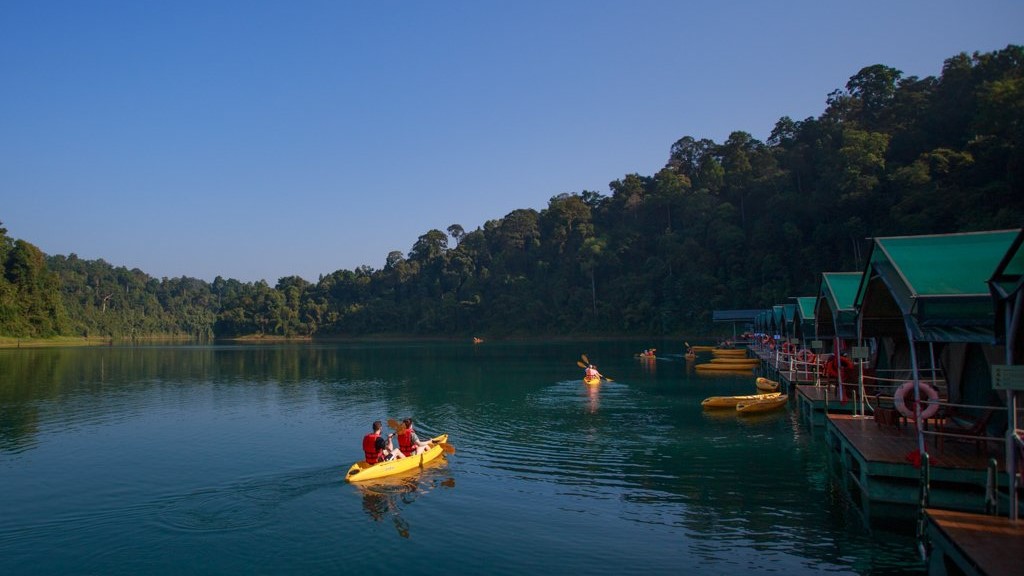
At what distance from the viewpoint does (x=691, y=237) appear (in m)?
98.2

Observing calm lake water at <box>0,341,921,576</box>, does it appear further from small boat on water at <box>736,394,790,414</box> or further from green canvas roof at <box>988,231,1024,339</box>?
green canvas roof at <box>988,231,1024,339</box>

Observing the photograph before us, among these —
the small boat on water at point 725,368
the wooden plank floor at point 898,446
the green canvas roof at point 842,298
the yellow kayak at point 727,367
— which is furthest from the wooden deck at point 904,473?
the yellow kayak at point 727,367

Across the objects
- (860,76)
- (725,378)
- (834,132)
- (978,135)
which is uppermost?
(860,76)

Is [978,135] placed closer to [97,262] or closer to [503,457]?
[503,457]

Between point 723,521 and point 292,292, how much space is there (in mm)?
146545

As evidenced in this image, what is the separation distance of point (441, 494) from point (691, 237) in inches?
3470

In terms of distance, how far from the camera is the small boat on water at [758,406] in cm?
2669

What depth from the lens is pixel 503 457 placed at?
2041 cm

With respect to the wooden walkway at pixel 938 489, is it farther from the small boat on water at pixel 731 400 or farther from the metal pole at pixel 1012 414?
the small boat on water at pixel 731 400

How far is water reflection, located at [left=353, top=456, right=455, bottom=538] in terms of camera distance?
14.1m

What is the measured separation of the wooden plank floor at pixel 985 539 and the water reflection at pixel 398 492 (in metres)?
9.26

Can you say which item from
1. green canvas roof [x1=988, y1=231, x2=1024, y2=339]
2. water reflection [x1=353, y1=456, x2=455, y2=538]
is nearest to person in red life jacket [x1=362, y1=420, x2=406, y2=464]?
water reflection [x1=353, y1=456, x2=455, y2=538]

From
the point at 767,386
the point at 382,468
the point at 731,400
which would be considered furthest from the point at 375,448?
the point at 767,386

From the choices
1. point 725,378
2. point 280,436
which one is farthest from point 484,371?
point 280,436
